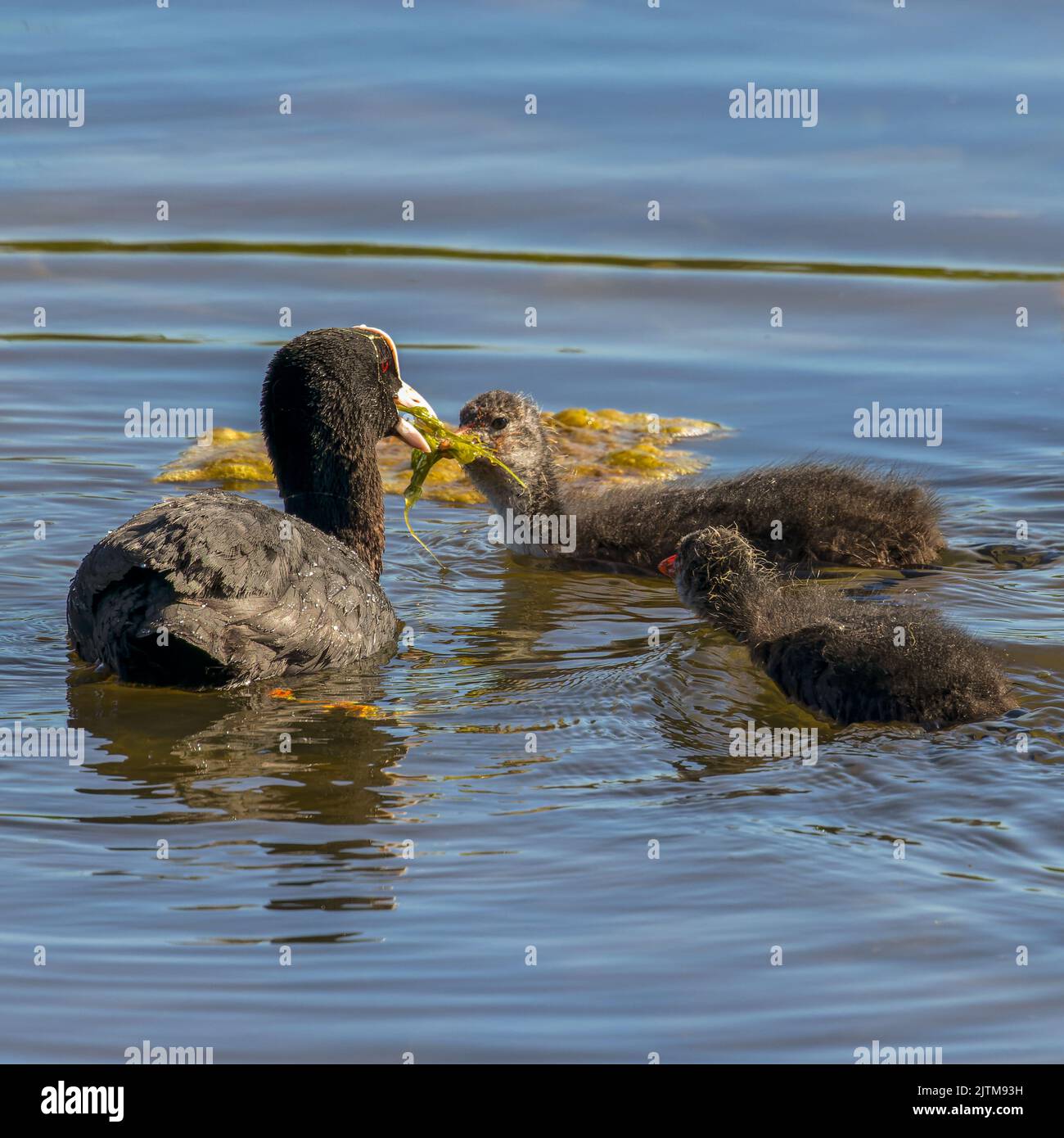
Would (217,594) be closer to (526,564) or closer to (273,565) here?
(273,565)

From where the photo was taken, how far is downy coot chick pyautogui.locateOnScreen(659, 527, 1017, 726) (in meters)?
6.92

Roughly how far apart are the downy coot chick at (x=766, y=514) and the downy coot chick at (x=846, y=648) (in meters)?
0.96

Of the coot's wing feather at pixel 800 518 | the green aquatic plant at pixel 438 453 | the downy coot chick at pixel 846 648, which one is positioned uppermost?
the green aquatic plant at pixel 438 453

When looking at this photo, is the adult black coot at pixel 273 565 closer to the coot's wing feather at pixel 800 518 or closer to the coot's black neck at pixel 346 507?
the coot's black neck at pixel 346 507

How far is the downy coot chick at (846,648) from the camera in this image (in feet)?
22.7

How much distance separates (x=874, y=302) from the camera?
14.1 metres

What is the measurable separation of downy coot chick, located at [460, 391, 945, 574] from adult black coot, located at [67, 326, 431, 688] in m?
1.43

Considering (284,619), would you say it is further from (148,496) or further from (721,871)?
(148,496)

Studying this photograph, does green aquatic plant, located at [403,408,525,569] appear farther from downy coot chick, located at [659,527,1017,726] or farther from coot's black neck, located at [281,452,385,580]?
downy coot chick, located at [659,527,1017,726]

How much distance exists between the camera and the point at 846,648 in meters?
7.23

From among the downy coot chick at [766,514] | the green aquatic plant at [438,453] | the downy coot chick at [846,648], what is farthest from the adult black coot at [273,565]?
the downy coot chick at [846,648]

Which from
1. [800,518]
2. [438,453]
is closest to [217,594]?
[438,453]

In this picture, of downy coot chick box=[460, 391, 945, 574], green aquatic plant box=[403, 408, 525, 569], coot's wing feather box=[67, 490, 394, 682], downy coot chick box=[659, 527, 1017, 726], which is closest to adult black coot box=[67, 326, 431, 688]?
coot's wing feather box=[67, 490, 394, 682]

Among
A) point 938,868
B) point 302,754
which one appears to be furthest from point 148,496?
point 938,868
